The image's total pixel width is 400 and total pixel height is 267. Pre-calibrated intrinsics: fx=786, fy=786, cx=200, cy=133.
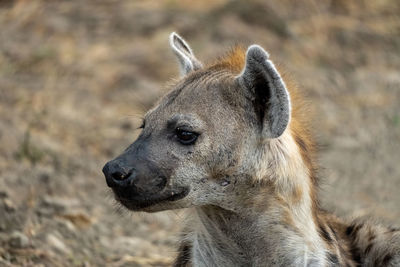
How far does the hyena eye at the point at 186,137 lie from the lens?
4168 millimetres

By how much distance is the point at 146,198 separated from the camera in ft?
13.4

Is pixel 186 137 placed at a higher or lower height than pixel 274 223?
higher

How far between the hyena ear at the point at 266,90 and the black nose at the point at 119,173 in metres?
0.76

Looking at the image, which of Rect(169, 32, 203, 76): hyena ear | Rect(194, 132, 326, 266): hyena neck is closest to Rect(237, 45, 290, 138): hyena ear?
Rect(194, 132, 326, 266): hyena neck

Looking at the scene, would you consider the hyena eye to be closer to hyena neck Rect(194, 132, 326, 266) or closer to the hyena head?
the hyena head

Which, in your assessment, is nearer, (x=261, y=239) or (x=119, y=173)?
(x=119, y=173)

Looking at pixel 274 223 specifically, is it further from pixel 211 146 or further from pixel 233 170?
pixel 211 146

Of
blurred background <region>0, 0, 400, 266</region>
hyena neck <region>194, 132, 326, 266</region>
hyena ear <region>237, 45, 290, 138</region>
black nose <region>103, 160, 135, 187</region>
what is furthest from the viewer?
blurred background <region>0, 0, 400, 266</region>

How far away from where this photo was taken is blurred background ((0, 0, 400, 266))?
6.21 m

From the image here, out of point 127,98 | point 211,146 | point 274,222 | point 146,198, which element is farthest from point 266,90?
point 127,98

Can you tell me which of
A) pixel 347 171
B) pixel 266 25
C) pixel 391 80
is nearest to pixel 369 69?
pixel 391 80

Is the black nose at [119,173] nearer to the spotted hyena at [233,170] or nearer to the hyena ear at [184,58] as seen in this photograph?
the spotted hyena at [233,170]

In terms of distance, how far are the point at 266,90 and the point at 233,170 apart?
0.46 meters

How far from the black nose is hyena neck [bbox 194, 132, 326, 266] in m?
0.57
